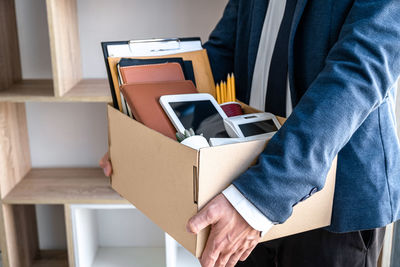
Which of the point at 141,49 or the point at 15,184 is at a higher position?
the point at 141,49

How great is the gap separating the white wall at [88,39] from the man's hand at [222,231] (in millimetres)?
1236

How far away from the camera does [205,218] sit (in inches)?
24.9

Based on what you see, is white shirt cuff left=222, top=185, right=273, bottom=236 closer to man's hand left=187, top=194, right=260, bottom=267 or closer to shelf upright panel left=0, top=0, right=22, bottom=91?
man's hand left=187, top=194, right=260, bottom=267

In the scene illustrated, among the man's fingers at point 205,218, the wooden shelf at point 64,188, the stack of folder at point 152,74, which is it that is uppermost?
the stack of folder at point 152,74

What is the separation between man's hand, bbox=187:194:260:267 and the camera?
637mm

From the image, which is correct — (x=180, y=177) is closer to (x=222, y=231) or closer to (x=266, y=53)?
(x=222, y=231)

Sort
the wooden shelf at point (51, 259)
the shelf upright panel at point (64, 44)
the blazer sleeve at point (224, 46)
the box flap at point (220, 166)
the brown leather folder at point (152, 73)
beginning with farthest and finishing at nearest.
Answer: the wooden shelf at point (51, 259)
the shelf upright panel at point (64, 44)
the blazer sleeve at point (224, 46)
the brown leather folder at point (152, 73)
the box flap at point (220, 166)

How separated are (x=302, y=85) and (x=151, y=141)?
322 millimetres

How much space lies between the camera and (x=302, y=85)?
0.84 metres

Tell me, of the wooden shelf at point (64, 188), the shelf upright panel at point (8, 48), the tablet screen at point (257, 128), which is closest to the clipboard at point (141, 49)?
the tablet screen at point (257, 128)

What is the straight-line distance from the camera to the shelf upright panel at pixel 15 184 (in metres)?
1.65

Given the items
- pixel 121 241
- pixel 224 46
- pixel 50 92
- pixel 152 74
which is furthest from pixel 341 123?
pixel 121 241

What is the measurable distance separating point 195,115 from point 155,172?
0.15 meters

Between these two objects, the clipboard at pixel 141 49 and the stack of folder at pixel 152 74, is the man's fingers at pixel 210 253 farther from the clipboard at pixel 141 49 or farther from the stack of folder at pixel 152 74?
the clipboard at pixel 141 49
